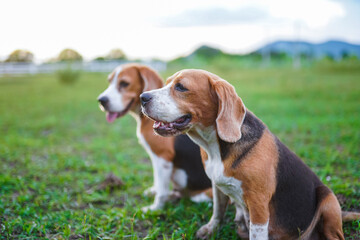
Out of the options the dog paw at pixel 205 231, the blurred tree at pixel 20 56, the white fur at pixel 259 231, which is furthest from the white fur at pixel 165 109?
the blurred tree at pixel 20 56

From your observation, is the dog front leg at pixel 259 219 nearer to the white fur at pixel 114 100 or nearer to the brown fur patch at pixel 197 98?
the brown fur patch at pixel 197 98

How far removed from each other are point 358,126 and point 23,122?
9.38 m

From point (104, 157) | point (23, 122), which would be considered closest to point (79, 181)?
point (104, 157)

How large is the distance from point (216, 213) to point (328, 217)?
42.9 inches

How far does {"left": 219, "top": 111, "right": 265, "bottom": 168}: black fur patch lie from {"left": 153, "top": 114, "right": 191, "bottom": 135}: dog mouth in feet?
1.15

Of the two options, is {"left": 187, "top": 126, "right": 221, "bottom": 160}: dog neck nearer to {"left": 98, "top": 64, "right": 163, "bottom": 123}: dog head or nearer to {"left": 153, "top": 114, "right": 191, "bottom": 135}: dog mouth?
{"left": 153, "top": 114, "right": 191, "bottom": 135}: dog mouth

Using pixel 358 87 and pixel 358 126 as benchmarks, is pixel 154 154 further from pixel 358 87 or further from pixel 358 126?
pixel 358 87

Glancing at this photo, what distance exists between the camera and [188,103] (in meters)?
2.64

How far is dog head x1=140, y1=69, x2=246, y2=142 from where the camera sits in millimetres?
2629

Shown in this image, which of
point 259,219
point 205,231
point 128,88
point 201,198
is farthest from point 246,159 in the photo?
point 128,88

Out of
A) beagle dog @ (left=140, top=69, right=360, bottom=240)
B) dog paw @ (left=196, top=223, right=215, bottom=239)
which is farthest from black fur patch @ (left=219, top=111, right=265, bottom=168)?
dog paw @ (left=196, top=223, right=215, bottom=239)

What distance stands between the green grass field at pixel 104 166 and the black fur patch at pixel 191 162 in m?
0.34

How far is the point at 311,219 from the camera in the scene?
112 inches

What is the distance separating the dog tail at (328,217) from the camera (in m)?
2.70
